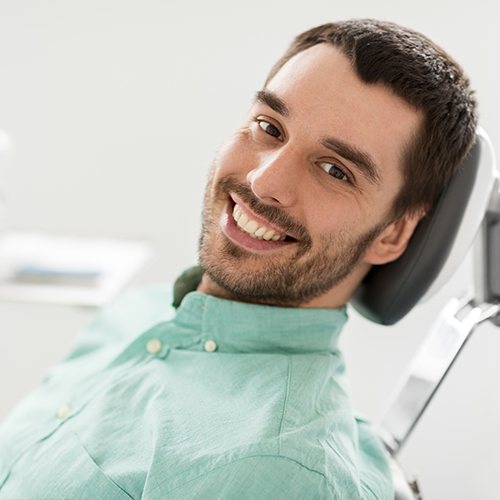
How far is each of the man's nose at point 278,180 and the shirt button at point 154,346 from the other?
0.30 meters

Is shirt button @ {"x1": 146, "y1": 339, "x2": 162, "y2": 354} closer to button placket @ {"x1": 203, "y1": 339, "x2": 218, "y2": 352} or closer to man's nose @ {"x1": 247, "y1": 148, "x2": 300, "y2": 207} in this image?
button placket @ {"x1": 203, "y1": 339, "x2": 218, "y2": 352}

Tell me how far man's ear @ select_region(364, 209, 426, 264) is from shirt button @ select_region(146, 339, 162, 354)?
0.37 metres

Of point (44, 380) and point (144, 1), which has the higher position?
point (144, 1)

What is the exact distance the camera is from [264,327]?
1.18m

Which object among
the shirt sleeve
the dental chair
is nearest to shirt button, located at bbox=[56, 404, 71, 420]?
the shirt sleeve

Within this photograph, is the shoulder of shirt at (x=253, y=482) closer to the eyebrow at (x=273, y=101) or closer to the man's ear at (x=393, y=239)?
the man's ear at (x=393, y=239)

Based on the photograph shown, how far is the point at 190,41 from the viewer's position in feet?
6.43

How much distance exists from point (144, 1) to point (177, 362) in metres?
1.13

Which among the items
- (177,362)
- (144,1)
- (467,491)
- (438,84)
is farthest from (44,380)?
(144,1)

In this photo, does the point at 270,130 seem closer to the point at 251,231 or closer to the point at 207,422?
the point at 251,231

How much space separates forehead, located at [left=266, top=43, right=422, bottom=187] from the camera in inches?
44.3

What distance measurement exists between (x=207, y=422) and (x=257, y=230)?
310 millimetres

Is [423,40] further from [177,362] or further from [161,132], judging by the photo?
[161,132]

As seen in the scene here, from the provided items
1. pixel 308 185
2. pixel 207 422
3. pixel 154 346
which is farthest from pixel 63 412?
pixel 308 185
